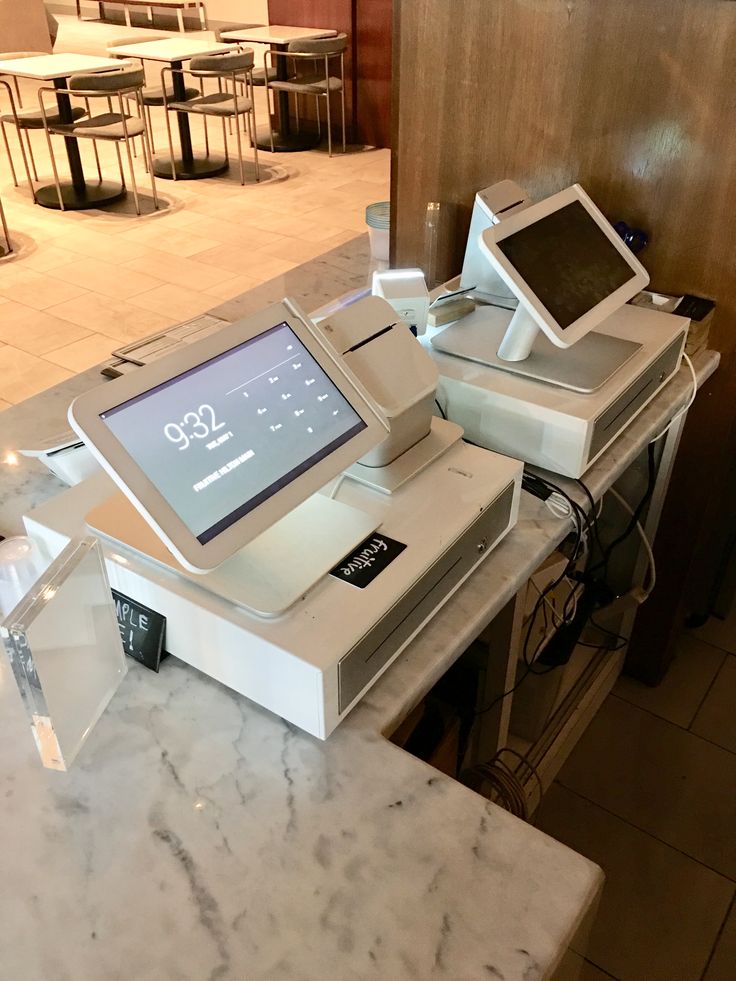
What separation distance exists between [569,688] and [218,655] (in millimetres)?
1168

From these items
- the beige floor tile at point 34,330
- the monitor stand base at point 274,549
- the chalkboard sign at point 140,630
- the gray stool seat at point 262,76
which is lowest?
the beige floor tile at point 34,330

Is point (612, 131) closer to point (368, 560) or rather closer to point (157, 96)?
point (368, 560)

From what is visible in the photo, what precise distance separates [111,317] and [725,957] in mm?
3297

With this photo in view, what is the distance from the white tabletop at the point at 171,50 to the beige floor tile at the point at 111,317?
204 centimetres

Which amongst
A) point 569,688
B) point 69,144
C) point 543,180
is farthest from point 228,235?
point 569,688

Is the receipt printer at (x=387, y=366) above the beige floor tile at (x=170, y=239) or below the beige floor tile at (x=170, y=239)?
above

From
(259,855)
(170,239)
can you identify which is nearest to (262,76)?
(170,239)

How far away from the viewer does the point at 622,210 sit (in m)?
1.62

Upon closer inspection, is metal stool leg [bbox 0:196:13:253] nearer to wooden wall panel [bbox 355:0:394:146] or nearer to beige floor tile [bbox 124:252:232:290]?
beige floor tile [bbox 124:252:232:290]

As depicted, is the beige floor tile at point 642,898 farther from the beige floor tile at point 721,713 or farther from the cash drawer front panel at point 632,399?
the cash drawer front panel at point 632,399

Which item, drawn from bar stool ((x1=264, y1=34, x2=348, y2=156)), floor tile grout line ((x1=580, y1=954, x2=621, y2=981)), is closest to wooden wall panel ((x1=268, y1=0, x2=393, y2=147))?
bar stool ((x1=264, y1=34, x2=348, y2=156))

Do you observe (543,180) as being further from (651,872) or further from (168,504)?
(651,872)

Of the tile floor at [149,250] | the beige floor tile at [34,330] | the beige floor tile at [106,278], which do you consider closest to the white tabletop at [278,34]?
the tile floor at [149,250]

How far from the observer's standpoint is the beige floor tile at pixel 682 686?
6.58ft
